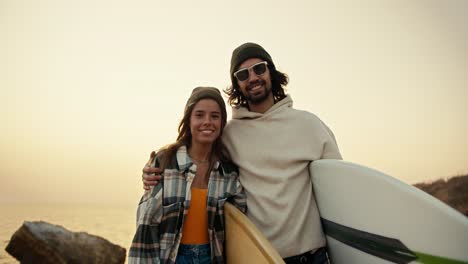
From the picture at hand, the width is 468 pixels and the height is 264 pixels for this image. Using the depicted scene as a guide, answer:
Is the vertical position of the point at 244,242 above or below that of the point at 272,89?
below

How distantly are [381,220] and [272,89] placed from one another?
139 cm

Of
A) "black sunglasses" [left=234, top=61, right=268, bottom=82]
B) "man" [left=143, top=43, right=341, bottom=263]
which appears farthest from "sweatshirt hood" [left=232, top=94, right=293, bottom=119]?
"black sunglasses" [left=234, top=61, right=268, bottom=82]

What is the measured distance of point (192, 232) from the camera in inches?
86.5

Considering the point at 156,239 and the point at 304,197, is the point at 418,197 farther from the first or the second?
the point at 156,239

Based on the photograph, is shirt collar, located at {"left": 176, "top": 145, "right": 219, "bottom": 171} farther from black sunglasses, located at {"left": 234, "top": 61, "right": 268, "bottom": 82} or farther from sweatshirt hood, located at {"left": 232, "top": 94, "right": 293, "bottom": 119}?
black sunglasses, located at {"left": 234, "top": 61, "right": 268, "bottom": 82}

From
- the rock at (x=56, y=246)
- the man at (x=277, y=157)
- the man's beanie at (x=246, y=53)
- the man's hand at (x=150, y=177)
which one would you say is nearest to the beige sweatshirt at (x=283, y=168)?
the man at (x=277, y=157)

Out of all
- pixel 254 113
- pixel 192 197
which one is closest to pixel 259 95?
pixel 254 113

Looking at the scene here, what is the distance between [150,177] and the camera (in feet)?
7.21

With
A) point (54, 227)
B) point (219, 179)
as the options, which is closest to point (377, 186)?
point (219, 179)

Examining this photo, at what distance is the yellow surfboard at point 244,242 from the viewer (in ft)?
6.16

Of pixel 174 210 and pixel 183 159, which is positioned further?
pixel 183 159

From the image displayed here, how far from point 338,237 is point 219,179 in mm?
894

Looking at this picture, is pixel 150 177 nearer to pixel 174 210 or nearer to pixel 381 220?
pixel 174 210

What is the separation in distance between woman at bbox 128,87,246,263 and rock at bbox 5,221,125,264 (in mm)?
5279
